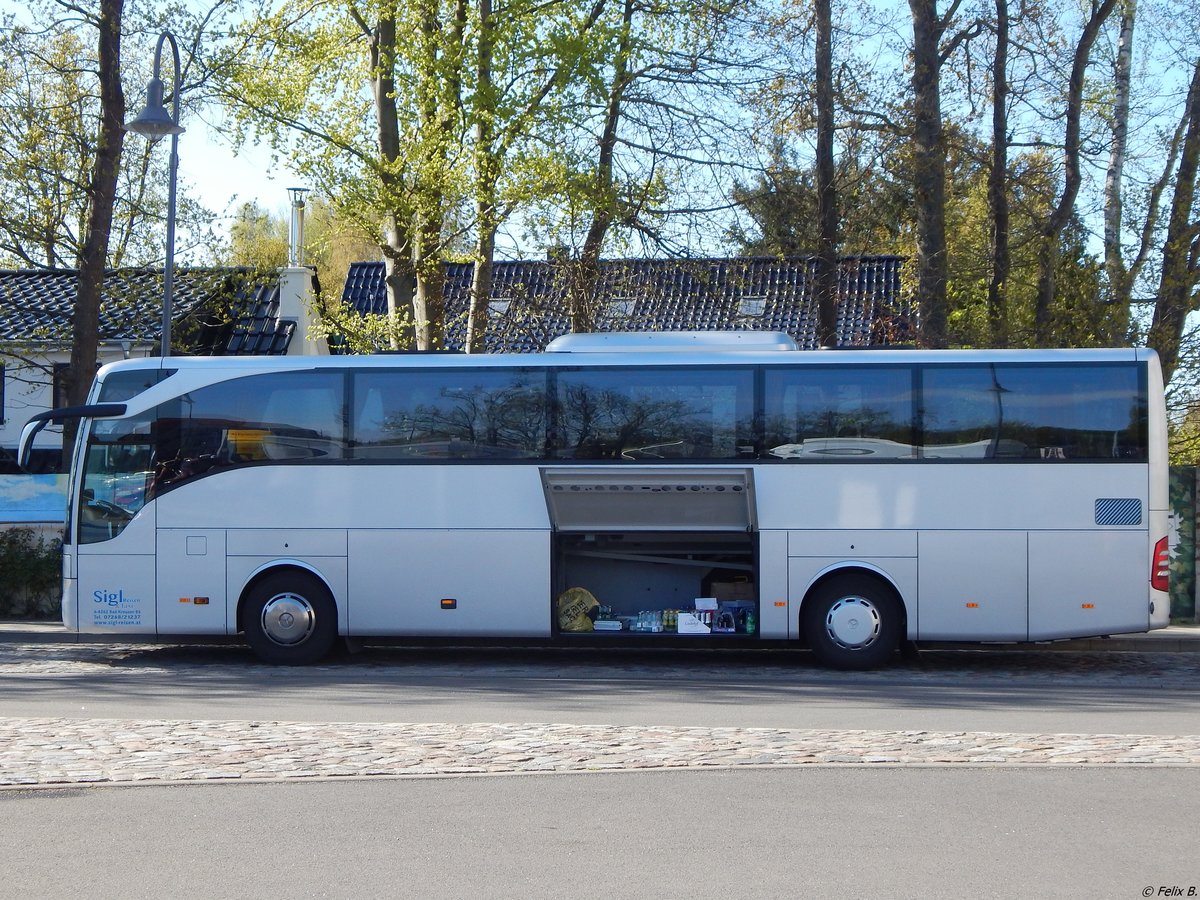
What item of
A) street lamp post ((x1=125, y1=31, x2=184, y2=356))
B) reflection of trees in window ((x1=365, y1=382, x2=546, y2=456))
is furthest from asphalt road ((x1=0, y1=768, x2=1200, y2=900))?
street lamp post ((x1=125, y1=31, x2=184, y2=356))

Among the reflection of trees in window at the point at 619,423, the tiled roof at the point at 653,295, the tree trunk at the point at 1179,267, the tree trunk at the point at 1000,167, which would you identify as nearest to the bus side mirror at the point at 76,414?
the reflection of trees in window at the point at 619,423

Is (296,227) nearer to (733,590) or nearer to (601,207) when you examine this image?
(601,207)

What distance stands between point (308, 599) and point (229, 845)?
8.69m

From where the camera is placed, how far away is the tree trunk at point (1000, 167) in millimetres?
23062

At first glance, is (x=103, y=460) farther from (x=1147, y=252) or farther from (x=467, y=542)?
(x=1147, y=252)

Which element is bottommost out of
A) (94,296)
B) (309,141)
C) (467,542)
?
(467,542)

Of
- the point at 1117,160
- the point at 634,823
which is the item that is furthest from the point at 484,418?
the point at 1117,160

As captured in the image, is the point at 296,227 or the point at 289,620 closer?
the point at 289,620

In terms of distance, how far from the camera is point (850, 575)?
48.6 feet

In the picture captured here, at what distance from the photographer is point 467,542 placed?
15.1 meters

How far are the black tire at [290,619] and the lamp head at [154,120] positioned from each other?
6477mm

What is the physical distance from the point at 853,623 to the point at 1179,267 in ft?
33.6

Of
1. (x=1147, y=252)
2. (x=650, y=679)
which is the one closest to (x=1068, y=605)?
(x=650, y=679)

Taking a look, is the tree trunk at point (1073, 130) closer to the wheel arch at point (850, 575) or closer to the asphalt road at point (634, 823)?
the wheel arch at point (850, 575)
